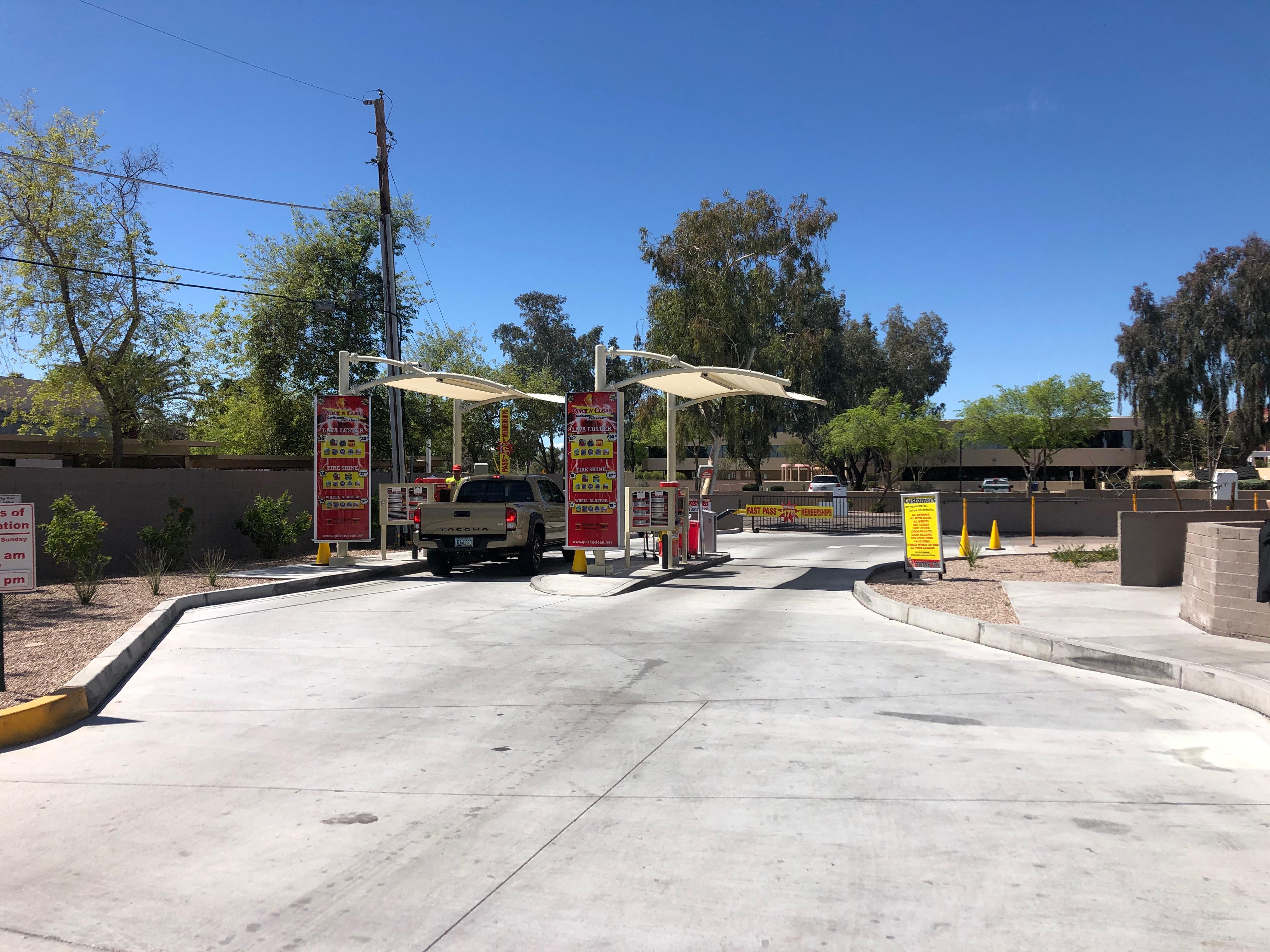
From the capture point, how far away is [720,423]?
40.4m

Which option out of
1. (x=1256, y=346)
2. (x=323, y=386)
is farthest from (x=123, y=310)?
(x=1256, y=346)

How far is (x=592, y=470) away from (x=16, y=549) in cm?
918

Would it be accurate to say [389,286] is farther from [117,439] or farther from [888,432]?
[888,432]

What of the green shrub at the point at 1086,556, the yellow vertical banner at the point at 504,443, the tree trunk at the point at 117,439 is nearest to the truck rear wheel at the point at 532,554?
the yellow vertical banner at the point at 504,443

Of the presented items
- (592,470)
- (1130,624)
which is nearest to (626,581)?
(592,470)

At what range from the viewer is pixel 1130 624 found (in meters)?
9.73

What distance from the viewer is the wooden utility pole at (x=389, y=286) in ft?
69.8

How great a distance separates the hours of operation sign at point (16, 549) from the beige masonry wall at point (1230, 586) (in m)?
10.6

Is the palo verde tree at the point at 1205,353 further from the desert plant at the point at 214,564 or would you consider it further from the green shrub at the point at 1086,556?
the desert plant at the point at 214,564

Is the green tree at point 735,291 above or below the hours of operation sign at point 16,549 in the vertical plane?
above

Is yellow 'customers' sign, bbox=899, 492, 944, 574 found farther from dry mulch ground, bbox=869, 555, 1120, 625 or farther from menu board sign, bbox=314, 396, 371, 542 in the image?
menu board sign, bbox=314, 396, 371, 542

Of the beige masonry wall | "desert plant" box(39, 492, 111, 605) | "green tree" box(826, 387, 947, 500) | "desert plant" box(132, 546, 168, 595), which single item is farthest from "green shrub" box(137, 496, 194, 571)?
"green tree" box(826, 387, 947, 500)

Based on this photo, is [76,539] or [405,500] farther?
[405,500]

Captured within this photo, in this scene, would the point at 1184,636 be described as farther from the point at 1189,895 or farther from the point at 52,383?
the point at 52,383
